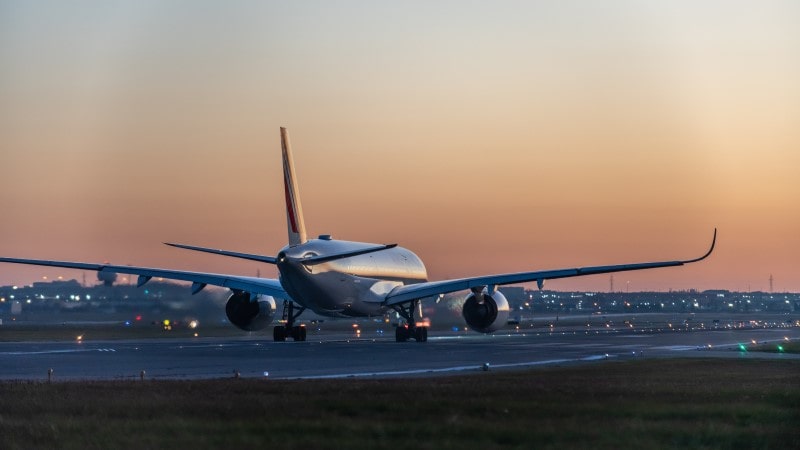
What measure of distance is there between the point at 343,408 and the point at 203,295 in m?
50.6

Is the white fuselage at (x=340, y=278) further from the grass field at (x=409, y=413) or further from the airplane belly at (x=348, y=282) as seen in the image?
the grass field at (x=409, y=413)

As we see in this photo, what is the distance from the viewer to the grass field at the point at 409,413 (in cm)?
1769

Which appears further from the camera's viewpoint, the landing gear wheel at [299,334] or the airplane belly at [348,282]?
the landing gear wheel at [299,334]

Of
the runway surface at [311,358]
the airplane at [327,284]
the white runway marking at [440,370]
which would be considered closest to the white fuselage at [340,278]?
the airplane at [327,284]

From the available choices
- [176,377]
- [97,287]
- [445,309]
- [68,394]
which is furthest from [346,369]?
[97,287]

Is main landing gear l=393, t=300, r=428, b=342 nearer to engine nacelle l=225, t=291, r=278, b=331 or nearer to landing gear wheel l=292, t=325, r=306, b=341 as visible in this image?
landing gear wheel l=292, t=325, r=306, b=341

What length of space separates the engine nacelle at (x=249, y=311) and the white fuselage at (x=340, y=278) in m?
3.32

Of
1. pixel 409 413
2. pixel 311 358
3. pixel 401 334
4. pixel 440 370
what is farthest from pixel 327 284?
pixel 409 413

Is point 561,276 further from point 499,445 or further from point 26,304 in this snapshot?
point 26,304

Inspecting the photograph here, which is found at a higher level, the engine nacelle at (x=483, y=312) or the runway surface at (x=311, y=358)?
the engine nacelle at (x=483, y=312)

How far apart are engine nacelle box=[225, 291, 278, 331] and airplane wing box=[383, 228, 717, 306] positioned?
19.8 ft

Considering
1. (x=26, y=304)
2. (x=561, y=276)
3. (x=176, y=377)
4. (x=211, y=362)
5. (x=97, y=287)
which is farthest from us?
(x=26, y=304)

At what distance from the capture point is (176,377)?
3062 cm

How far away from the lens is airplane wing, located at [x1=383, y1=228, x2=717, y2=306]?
184 ft
